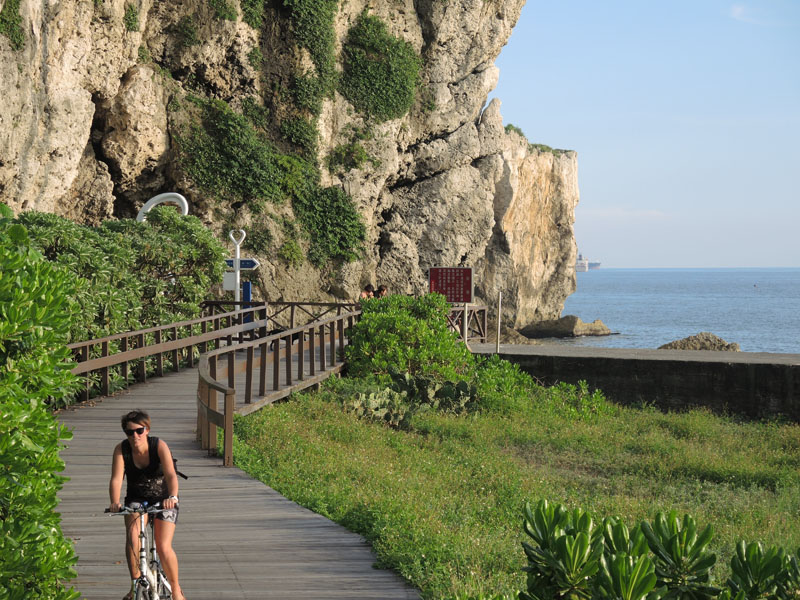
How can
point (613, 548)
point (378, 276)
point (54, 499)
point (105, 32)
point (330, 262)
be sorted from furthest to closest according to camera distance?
point (378, 276), point (330, 262), point (105, 32), point (54, 499), point (613, 548)

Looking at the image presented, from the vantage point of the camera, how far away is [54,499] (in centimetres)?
447

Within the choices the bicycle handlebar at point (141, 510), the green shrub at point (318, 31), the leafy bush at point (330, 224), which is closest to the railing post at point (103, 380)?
the bicycle handlebar at point (141, 510)

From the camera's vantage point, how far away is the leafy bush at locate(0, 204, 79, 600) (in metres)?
4.16

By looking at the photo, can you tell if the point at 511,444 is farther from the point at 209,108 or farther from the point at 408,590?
the point at 209,108

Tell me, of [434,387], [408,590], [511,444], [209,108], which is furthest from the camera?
[209,108]

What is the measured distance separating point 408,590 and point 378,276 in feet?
109

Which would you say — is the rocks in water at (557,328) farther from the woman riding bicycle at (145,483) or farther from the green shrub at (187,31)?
the woman riding bicycle at (145,483)

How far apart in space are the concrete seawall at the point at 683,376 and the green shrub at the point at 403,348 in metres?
2.53

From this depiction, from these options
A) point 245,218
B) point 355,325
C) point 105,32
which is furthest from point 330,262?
point 355,325

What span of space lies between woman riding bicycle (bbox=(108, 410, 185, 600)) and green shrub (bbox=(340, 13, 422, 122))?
107 feet

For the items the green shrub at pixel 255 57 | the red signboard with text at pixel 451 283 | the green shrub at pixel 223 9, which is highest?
the green shrub at pixel 223 9

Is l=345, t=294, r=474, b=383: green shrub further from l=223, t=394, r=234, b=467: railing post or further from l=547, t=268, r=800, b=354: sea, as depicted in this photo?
l=547, t=268, r=800, b=354: sea

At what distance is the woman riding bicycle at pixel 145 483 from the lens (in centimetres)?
484

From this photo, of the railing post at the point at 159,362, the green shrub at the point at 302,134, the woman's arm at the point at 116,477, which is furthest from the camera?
the green shrub at the point at 302,134
